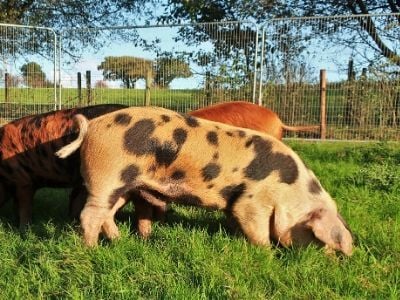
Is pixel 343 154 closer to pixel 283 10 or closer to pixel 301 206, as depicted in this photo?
pixel 301 206

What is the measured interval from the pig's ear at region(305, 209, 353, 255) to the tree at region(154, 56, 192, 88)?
262 inches

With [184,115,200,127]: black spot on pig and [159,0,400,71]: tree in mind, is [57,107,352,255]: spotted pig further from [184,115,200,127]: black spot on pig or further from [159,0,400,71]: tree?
[159,0,400,71]: tree

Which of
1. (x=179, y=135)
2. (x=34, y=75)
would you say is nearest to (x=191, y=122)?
(x=179, y=135)

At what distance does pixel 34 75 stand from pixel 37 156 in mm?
7065

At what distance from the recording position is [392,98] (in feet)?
29.8

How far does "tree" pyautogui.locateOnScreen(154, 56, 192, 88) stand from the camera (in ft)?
31.9

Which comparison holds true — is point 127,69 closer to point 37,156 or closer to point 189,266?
point 37,156

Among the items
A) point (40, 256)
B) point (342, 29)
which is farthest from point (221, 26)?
point (40, 256)

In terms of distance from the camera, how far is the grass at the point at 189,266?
2775mm

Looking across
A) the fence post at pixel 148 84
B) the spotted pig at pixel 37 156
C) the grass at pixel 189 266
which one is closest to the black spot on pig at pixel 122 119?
the spotted pig at pixel 37 156

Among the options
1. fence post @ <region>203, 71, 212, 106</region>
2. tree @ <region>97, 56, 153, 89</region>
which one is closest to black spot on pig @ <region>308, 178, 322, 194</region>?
fence post @ <region>203, 71, 212, 106</region>

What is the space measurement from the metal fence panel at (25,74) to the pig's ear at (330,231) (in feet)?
26.5

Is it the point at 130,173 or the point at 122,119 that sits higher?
the point at 122,119

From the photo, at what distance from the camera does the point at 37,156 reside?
163 inches
